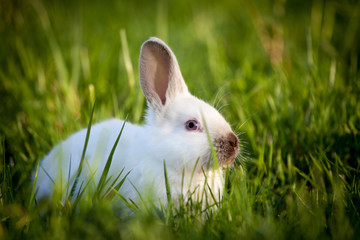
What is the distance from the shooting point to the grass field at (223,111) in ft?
5.75

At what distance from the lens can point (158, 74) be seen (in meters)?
2.57

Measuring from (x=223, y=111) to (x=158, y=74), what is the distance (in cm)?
87

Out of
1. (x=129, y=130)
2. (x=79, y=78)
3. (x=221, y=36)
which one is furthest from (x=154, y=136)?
(x=221, y=36)

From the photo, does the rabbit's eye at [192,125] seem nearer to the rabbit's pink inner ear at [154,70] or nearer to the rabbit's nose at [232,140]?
the rabbit's nose at [232,140]

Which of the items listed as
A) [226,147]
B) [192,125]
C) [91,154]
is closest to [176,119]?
[192,125]

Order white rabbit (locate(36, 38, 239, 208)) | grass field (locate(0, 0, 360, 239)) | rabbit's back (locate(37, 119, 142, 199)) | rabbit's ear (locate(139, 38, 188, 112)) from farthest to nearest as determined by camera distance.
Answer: rabbit's ear (locate(139, 38, 188, 112)), rabbit's back (locate(37, 119, 142, 199)), white rabbit (locate(36, 38, 239, 208)), grass field (locate(0, 0, 360, 239))

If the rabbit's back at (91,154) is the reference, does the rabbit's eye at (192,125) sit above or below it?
above

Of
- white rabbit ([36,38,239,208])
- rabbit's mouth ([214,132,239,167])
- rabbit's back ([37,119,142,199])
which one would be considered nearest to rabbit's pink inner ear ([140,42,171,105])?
white rabbit ([36,38,239,208])

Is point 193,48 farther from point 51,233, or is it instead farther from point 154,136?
point 51,233

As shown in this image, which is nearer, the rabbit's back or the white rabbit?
the white rabbit

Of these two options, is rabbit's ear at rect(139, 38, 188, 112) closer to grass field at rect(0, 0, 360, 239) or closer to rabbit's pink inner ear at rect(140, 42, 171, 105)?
rabbit's pink inner ear at rect(140, 42, 171, 105)

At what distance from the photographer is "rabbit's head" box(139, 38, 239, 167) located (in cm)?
222

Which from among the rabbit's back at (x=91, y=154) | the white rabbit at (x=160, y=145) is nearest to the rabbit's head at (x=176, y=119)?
the white rabbit at (x=160, y=145)

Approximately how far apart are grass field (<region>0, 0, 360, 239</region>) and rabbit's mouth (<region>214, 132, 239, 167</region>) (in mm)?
97
